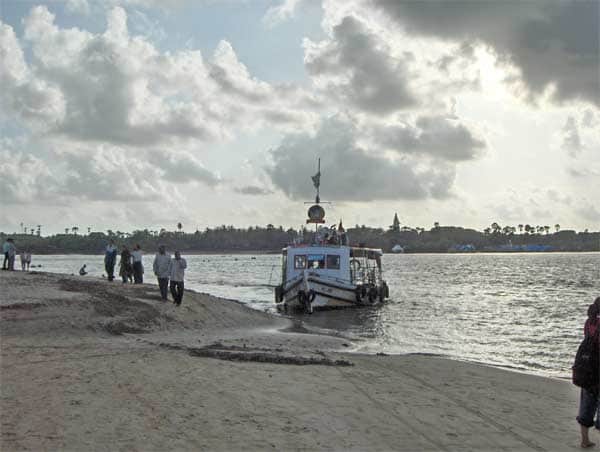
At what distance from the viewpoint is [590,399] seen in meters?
7.93

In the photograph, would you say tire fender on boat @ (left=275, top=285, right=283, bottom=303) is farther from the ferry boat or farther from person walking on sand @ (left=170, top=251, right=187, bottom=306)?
person walking on sand @ (left=170, top=251, right=187, bottom=306)

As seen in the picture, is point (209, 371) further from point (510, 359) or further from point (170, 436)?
point (510, 359)

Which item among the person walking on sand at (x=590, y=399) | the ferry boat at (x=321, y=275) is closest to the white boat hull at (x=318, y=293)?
the ferry boat at (x=321, y=275)

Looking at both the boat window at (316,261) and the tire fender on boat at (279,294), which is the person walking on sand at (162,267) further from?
the boat window at (316,261)

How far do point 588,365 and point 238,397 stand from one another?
4.88m

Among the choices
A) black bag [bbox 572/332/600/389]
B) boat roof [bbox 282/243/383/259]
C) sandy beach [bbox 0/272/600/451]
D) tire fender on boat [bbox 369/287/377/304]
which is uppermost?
boat roof [bbox 282/243/383/259]

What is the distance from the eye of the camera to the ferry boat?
1309 inches

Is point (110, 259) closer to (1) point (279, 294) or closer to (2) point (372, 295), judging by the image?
(1) point (279, 294)

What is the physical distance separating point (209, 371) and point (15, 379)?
318 cm

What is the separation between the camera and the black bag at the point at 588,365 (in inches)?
301

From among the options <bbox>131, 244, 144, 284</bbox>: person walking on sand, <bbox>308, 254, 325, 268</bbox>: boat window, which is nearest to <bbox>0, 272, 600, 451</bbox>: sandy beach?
<bbox>131, 244, 144, 284</bbox>: person walking on sand

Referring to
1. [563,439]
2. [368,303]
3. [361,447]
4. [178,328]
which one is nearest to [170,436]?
[361,447]

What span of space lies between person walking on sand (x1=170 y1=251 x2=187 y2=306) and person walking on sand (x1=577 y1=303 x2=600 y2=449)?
1442 cm

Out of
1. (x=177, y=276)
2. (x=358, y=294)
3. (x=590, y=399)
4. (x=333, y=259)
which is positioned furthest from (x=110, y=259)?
(x=590, y=399)
